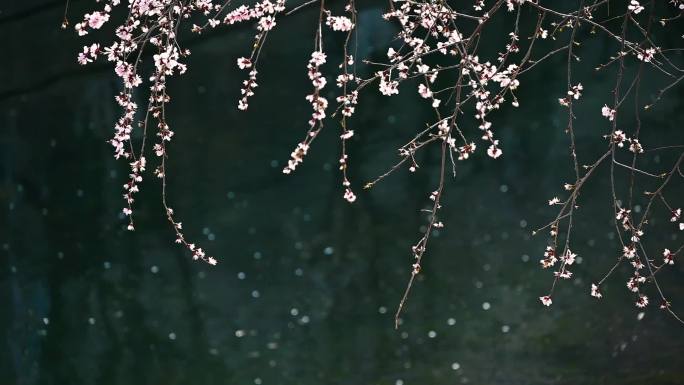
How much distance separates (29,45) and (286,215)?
101cm

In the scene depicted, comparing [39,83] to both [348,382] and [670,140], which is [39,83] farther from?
[670,140]

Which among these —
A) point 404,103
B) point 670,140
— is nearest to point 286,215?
point 404,103

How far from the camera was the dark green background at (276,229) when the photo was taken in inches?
122

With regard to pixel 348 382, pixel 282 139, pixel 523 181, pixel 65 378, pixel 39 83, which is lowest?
pixel 348 382

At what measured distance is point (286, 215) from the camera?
3119 millimetres

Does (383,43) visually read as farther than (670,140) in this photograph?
No

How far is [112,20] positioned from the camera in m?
3.10

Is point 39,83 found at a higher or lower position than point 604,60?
higher

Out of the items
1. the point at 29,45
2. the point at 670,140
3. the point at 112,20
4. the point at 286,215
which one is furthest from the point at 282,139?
the point at 670,140

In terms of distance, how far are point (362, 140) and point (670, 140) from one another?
105 centimetres

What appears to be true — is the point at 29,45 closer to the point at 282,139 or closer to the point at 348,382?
the point at 282,139

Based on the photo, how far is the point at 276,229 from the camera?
3.12m

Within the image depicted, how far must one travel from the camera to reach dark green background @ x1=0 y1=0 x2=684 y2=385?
3109mm

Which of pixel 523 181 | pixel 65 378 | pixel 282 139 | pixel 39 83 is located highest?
pixel 39 83
